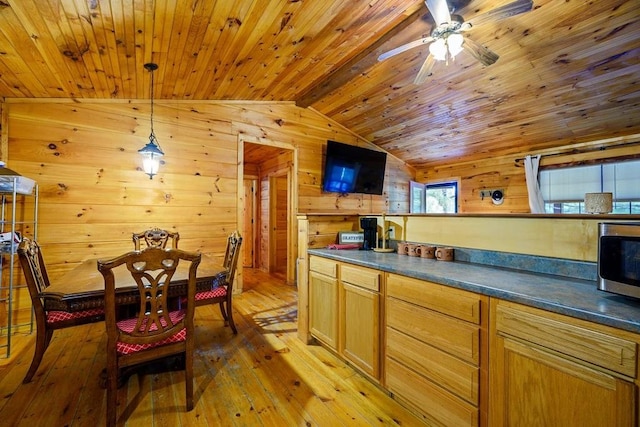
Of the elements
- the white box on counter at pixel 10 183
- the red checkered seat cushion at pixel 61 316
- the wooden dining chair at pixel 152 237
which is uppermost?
the white box on counter at pixel 10 183

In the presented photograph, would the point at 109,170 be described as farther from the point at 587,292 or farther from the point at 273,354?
the point at 587,292

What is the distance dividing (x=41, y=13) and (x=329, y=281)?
8.89 ft

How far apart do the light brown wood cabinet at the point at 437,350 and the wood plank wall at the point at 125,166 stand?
310 centimetres

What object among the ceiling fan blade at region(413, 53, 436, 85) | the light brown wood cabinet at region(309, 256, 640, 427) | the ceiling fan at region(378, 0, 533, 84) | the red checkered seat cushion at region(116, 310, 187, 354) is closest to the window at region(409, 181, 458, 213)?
the ceiling fan blade at region(413, 53, 436, 85)

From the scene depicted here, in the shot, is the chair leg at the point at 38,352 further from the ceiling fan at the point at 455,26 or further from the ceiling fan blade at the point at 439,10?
the ceiling fan blade at the point at 439,10

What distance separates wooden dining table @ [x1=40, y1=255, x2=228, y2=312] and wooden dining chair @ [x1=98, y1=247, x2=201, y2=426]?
0.49ft

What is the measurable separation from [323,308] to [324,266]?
14.3 inches

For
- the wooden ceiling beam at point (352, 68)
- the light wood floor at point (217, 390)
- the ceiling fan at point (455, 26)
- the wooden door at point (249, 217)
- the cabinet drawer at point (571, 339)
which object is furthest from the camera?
the wooden door at point (249, 217)

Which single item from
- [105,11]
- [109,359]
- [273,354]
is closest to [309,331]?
[273,354]

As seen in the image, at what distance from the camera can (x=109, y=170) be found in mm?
3506

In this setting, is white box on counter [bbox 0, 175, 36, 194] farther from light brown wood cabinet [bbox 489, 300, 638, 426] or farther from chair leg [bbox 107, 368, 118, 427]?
light brown wood cabinet [bbox 489, 300, 638, 426]

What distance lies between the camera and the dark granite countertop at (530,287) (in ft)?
3.38

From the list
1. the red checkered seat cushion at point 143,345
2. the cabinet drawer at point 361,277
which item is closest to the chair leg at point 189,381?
the red checkered seat cushion at point 143,345

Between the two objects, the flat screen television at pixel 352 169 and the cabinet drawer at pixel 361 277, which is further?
the flat screen television at pixel 352 169
